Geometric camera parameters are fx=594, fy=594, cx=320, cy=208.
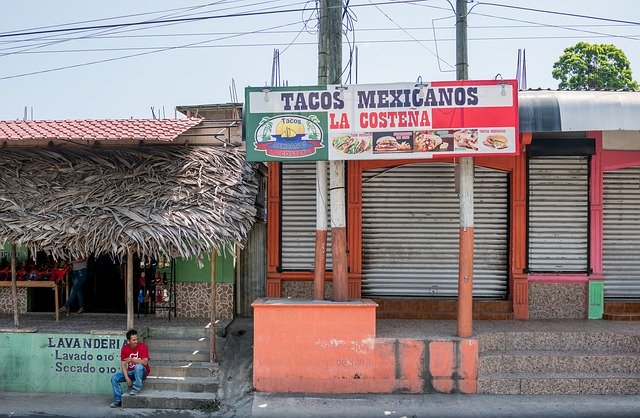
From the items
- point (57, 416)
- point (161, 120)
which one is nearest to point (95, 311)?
point (57, 416)

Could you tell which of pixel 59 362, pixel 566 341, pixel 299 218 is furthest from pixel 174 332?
pixel 566 341

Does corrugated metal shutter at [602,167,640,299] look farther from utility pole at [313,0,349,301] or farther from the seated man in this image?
the seated man

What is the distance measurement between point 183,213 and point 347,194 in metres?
3.17

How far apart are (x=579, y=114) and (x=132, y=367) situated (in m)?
7.99

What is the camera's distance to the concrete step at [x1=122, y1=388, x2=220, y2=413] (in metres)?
8.79

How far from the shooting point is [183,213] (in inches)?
367

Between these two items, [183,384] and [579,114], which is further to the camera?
[579,114]

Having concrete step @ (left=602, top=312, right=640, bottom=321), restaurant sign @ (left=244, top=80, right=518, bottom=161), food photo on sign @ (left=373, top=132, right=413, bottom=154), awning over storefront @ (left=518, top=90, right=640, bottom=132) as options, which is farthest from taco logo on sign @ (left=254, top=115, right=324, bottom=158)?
concrete step @ (left=602, top=312, right=640, bottom=321)

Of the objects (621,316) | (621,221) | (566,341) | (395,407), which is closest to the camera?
(395,407)

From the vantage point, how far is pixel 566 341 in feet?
31.4

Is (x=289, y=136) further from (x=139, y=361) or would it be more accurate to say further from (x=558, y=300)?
(x=558, y=300)

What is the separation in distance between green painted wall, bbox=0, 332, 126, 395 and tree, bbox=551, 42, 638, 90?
96.0 feet

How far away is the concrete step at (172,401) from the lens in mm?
8789

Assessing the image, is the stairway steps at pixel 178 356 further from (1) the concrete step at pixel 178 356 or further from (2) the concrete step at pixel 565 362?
(2) the concrete step at pixel 565 362
